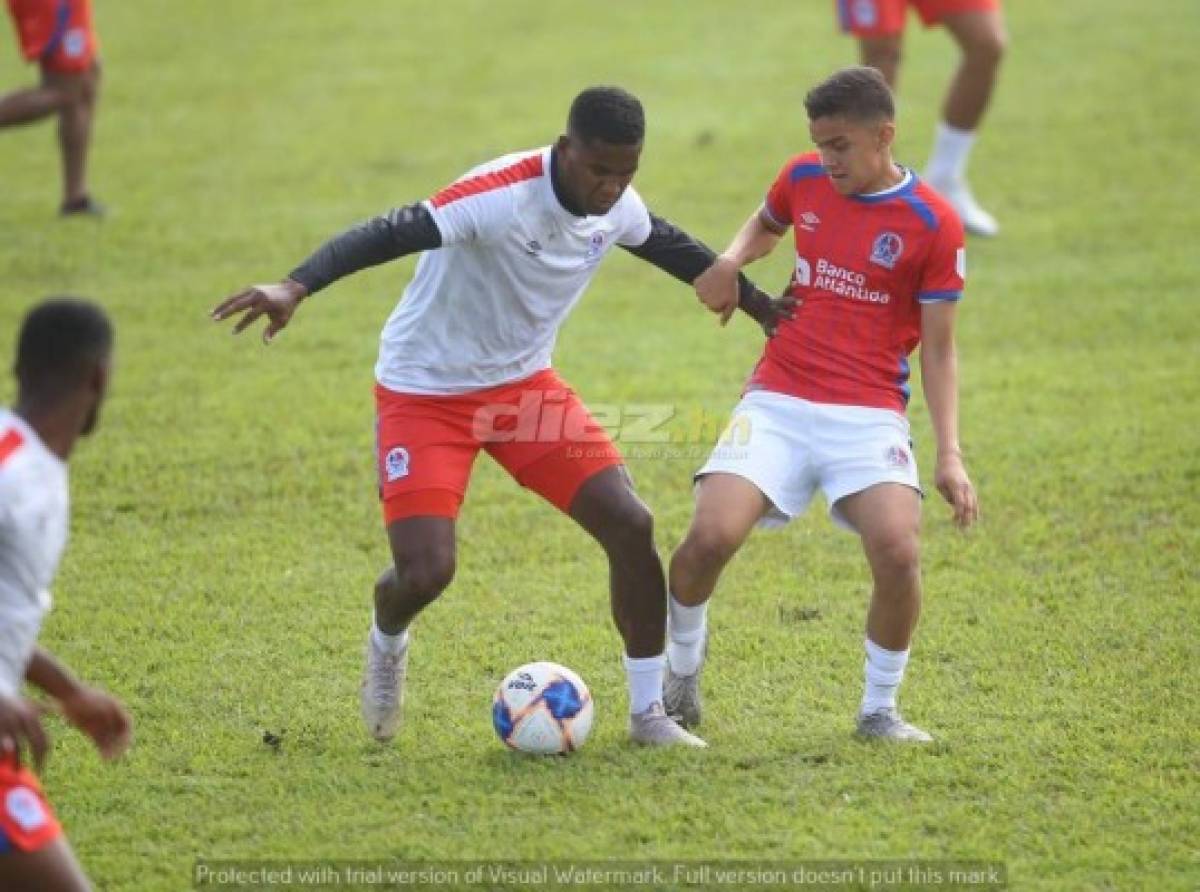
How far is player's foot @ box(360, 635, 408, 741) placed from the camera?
6344 mm

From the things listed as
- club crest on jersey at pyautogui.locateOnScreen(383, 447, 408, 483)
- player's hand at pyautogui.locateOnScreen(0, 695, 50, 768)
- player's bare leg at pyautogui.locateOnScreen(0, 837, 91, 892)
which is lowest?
club crest on jersey at pyautogui.locateOnScreen(383, 447, 408, 483)

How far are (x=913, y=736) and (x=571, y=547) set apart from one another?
7.68ft

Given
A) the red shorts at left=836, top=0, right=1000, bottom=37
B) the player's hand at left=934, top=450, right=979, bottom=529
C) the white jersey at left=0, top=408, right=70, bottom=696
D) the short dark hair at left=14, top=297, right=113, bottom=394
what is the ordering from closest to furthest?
the white jersey at left=0, top=408, right=70, bottom=696 < the short dark hair at left=14, top=297, right=113, bottom=394 < the player's hand at left=934, top=450, right=979, bottom=529 < the red shorts at left=836, top=0, right=1000, bottom=37

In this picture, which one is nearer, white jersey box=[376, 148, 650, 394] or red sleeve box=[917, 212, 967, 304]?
white jersey box=[376, 148, 650, 394]

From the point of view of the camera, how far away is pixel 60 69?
12336 mm

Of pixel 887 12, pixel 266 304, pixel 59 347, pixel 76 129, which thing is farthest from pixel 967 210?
pixel 59 347

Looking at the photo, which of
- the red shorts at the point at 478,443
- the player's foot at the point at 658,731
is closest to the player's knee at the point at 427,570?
the red shorts at the point at 478,443

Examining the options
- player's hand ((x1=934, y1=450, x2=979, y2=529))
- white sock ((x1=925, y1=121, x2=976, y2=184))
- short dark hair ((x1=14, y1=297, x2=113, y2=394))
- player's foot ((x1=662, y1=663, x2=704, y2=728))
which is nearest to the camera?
short dark hair ((x1=14, y1=297, x2=113, y2=394))

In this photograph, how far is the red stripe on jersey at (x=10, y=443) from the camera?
4379mm

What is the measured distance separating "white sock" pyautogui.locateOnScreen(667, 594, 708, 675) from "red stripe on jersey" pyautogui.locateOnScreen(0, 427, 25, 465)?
8.40 ft

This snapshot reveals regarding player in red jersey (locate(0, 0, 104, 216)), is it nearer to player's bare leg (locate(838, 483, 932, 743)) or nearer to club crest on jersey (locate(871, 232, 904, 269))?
club crest on jersey (locate(871, 232, 904, 269))

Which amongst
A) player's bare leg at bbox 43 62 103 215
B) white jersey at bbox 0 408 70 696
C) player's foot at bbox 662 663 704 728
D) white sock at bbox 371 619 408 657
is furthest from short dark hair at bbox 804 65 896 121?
player's bare leg at bbox 43 62 103 215

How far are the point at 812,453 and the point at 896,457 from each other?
0.28 metres

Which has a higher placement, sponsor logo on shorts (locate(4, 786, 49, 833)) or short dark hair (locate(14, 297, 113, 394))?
short dark hair (locate(14, 297, 113, 394))
